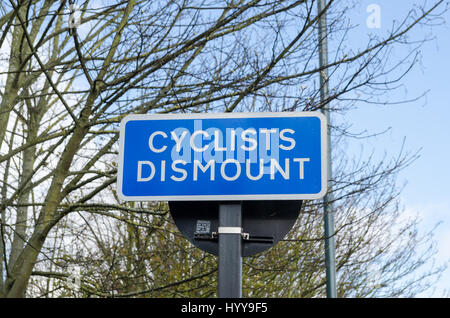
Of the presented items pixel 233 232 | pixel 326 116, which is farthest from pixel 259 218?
pixel 326 116

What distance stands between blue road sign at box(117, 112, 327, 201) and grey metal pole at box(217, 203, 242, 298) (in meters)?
0.07

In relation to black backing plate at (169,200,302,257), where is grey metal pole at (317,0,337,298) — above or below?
above

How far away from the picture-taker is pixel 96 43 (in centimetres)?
792

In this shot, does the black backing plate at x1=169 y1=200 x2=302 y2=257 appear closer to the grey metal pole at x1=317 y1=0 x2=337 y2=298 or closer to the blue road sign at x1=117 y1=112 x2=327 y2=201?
the blue road sign at x1=117 y1=112 x2=327 y2=201

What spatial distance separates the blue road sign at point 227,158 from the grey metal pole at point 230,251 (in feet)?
0.21

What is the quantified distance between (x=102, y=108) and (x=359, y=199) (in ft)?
15.9

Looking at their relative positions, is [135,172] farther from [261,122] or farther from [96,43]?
Answer: [96,43]

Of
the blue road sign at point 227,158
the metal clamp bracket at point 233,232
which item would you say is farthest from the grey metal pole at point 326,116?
the metal clamp bracket at point 233,232

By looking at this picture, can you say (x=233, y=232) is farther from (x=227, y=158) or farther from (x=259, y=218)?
(x=227, y=158)

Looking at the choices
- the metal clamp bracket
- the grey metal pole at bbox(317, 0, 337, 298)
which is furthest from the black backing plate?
A: the grey metal pole at bbox(317, 0, 337, 298)

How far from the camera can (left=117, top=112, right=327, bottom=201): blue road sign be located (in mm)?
2545
